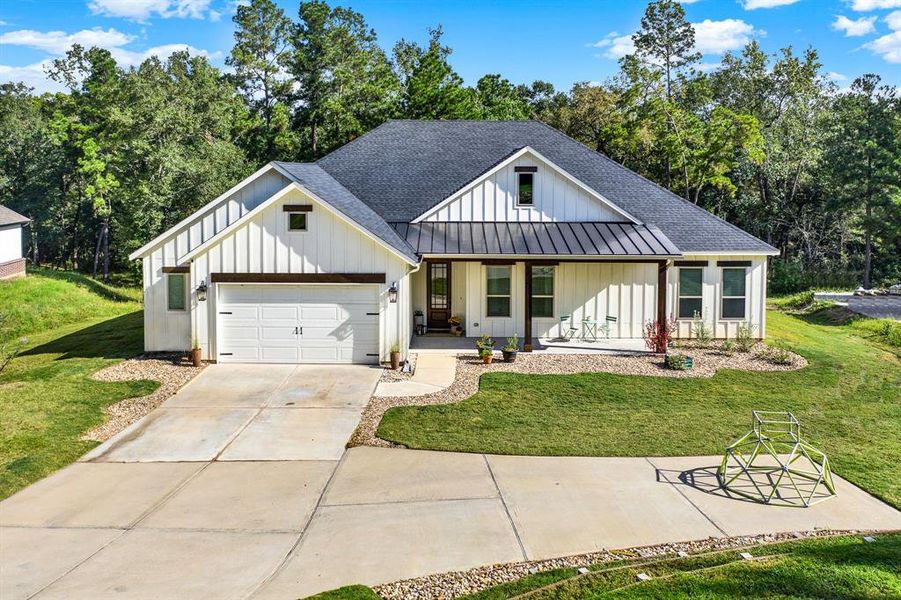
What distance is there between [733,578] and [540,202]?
1408 centimetres

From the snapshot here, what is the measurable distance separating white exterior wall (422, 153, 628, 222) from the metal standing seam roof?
25cm

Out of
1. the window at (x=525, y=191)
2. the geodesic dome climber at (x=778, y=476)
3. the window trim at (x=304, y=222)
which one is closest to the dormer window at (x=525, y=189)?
the window at (x=525, y=191)

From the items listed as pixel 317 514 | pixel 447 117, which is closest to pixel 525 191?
pixel 317 514

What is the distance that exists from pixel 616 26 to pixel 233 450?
41120mm

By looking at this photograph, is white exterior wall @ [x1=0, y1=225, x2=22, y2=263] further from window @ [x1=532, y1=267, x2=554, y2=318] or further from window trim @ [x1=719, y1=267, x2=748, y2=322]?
window trim @ [x1=719, y1=267, x2=748, y2=322]

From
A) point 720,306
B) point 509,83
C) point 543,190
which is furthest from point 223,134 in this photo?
point 720,306

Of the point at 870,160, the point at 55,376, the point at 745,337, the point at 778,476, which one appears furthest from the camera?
the point at 870,160

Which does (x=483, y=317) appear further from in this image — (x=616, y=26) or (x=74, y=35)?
(x=74, y=35)

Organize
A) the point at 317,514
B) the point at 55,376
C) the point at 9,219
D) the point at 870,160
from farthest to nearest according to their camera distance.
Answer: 1. the point at 9,219
2. the point at 870,160
3. the point at 55,376
4. the point at 317,514

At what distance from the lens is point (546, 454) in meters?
10.4

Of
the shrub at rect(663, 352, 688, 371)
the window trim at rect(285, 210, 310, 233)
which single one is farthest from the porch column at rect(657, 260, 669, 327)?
the window trim at rect(285, 210, 310, 233)

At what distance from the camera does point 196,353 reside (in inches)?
630

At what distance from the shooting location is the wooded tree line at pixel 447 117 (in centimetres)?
A: 3497

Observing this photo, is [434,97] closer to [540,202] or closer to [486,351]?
[540,202]
